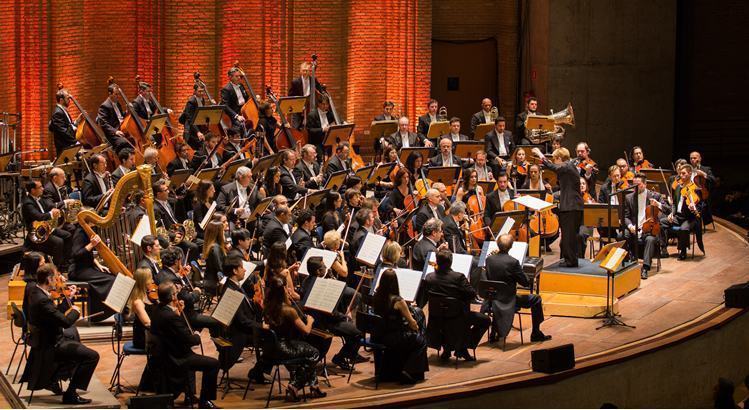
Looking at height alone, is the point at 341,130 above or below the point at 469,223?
above

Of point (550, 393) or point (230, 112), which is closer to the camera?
point (550, 393)

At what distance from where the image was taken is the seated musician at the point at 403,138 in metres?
16.4

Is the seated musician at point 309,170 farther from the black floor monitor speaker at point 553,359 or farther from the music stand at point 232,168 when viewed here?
the black floor monitor speaker at point 553,359

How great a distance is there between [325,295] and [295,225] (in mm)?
2417

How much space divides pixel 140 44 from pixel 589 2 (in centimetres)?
780

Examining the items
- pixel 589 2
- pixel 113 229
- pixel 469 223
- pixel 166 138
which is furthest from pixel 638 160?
pixel 113 229

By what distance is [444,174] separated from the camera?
14.8 meters

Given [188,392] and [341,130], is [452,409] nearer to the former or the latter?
[188,392]

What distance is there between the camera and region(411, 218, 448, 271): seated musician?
12.1m

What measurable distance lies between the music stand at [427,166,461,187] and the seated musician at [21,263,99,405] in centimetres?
609

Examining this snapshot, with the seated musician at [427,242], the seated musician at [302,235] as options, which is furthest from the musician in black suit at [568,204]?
the seated musician at [302,235]

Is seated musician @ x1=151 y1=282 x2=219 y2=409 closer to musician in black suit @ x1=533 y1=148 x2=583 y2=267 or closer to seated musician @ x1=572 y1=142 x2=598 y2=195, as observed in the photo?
musician in black suit @ x1=533 y1=148 x2=583 y2=267

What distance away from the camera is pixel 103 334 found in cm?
1171

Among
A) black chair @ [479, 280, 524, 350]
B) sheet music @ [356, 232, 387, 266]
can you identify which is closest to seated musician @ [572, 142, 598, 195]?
black chair @ [479, 280, 524, 350]
